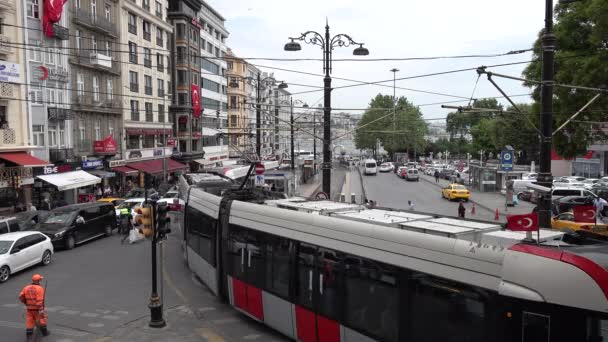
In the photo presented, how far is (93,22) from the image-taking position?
39594 mm

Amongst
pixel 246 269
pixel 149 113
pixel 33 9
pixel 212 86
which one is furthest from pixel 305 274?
pixel 212 86

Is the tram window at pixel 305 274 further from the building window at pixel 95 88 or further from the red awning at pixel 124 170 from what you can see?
the red awning at pixel 124 170

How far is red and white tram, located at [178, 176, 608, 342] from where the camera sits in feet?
18.6

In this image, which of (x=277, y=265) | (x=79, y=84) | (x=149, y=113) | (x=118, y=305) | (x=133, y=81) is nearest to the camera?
(x=277, y=265)

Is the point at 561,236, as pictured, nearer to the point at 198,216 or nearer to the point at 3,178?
the point at 198,216

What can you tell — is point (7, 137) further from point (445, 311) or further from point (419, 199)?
point (445, 311)

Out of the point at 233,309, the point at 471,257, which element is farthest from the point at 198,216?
the point at 471,257

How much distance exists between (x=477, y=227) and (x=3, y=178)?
92.9ft

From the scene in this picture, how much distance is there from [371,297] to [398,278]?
2.19 ft

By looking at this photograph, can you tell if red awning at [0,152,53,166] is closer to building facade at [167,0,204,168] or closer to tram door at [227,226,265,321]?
tram door at [227,226,265,321]

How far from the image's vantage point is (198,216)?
48.9 ft

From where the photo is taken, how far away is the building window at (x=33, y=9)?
105 ft

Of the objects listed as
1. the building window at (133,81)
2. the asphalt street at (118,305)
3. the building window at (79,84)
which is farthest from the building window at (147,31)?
the asphalt street at (118,305)

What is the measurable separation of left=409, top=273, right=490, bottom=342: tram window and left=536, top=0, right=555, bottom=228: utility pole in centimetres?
619
